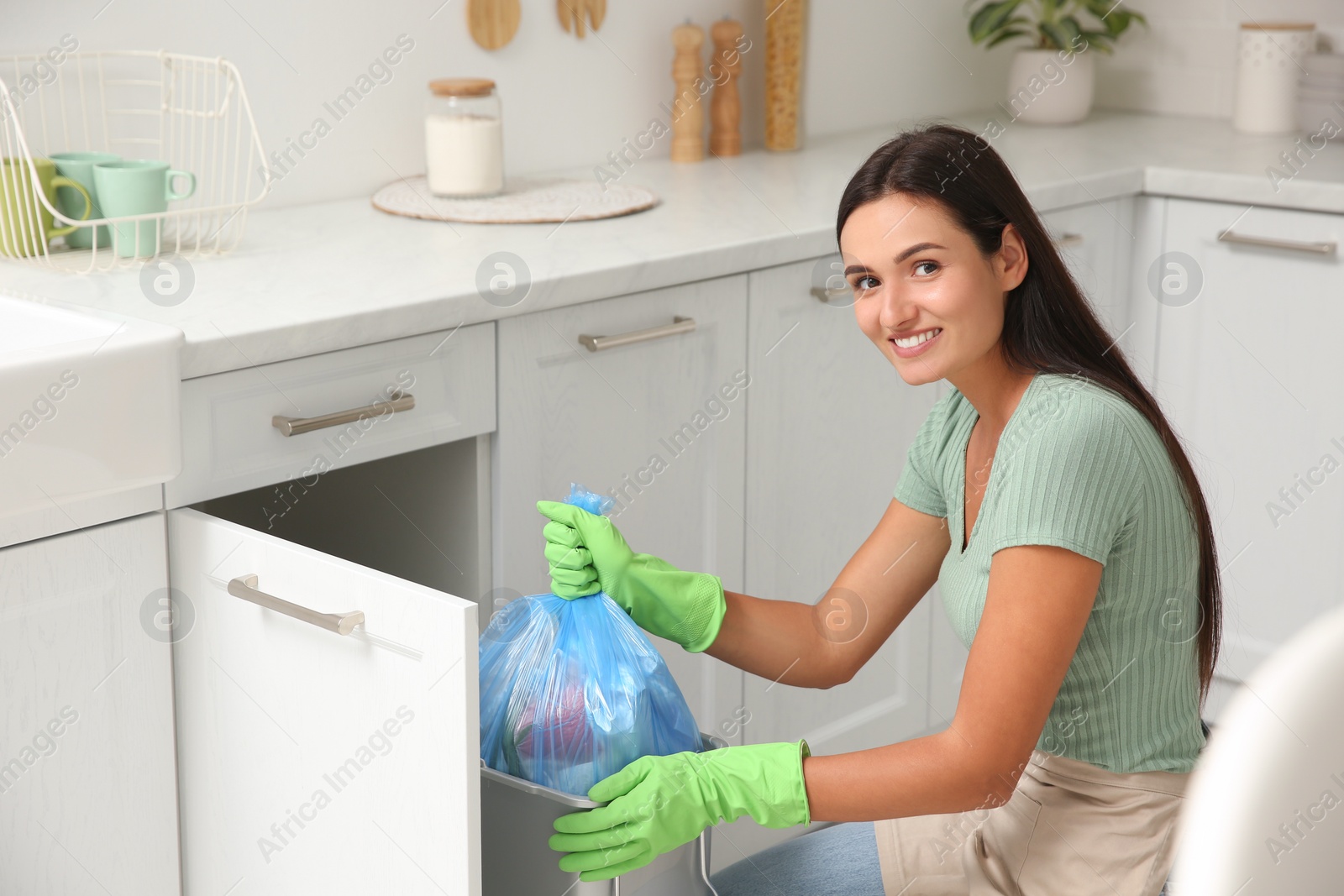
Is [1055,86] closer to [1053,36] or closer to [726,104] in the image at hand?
[1053,36]

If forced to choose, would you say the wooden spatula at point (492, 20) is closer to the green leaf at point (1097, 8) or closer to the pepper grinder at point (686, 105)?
the pepper grinder at point (686, 105)

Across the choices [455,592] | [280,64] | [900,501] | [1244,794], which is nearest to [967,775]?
[900,501]

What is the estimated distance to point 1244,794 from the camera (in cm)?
55

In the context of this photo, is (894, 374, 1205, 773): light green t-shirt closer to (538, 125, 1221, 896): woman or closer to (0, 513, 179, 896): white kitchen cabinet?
(538, 125, 1221, 896): woman

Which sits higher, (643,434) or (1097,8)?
(1097,8)

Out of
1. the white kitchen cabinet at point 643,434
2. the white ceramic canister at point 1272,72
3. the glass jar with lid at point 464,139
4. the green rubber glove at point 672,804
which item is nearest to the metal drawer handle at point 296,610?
the green rubber glove at point 672,804

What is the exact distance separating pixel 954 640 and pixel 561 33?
1.08 metres

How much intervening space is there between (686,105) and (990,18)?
2.51 ft

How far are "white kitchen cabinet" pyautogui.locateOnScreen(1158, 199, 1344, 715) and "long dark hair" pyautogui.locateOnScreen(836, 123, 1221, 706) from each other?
111 centimetres

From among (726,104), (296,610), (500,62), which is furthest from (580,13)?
(296,610)

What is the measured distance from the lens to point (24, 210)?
1.47 metres

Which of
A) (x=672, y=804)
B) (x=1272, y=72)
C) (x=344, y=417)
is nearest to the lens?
(x=672, y=804)

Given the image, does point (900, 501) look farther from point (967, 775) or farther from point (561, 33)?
point (561, 33)

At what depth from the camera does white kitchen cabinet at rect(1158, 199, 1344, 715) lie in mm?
2131
